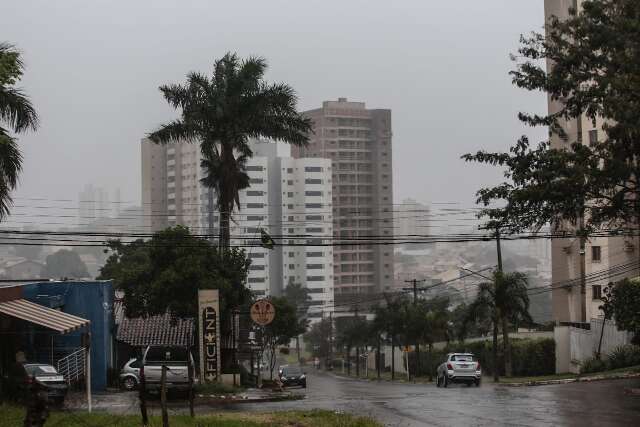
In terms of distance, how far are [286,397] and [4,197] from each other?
12180 millimetres

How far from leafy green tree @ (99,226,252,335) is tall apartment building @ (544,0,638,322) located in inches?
1520

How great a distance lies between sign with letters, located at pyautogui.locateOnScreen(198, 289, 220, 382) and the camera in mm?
36312

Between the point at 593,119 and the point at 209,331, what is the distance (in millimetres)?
15900

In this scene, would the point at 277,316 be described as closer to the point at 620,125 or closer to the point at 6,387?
the point at 6,387

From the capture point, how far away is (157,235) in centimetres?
4397

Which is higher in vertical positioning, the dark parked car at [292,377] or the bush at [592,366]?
the bush at [592,366]

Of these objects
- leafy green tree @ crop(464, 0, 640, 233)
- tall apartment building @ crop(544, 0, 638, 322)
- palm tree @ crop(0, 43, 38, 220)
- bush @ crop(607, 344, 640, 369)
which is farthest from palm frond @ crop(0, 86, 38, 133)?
tall apartment building @ crop(544, 0, 638, 322)

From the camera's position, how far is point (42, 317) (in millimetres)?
29172

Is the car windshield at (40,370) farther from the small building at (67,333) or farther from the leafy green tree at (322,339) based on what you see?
the leafy green tree at (322,339)

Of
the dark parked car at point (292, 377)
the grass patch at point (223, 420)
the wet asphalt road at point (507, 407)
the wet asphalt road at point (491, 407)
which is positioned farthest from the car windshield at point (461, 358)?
the grass patch at point (223, 420)

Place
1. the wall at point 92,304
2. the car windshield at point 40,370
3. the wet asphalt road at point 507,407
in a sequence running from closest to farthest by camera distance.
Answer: the wet asphalt road at point 507,407 < the car windshield at point 40,370 < the wall at point 92,304

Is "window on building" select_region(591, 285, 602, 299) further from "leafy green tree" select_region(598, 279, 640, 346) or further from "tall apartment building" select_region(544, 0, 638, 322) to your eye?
"leafy green tree" select_region(598, 279, 640, 346)

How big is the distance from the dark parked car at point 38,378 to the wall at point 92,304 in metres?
11.4

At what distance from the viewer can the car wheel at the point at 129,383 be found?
135 feet
